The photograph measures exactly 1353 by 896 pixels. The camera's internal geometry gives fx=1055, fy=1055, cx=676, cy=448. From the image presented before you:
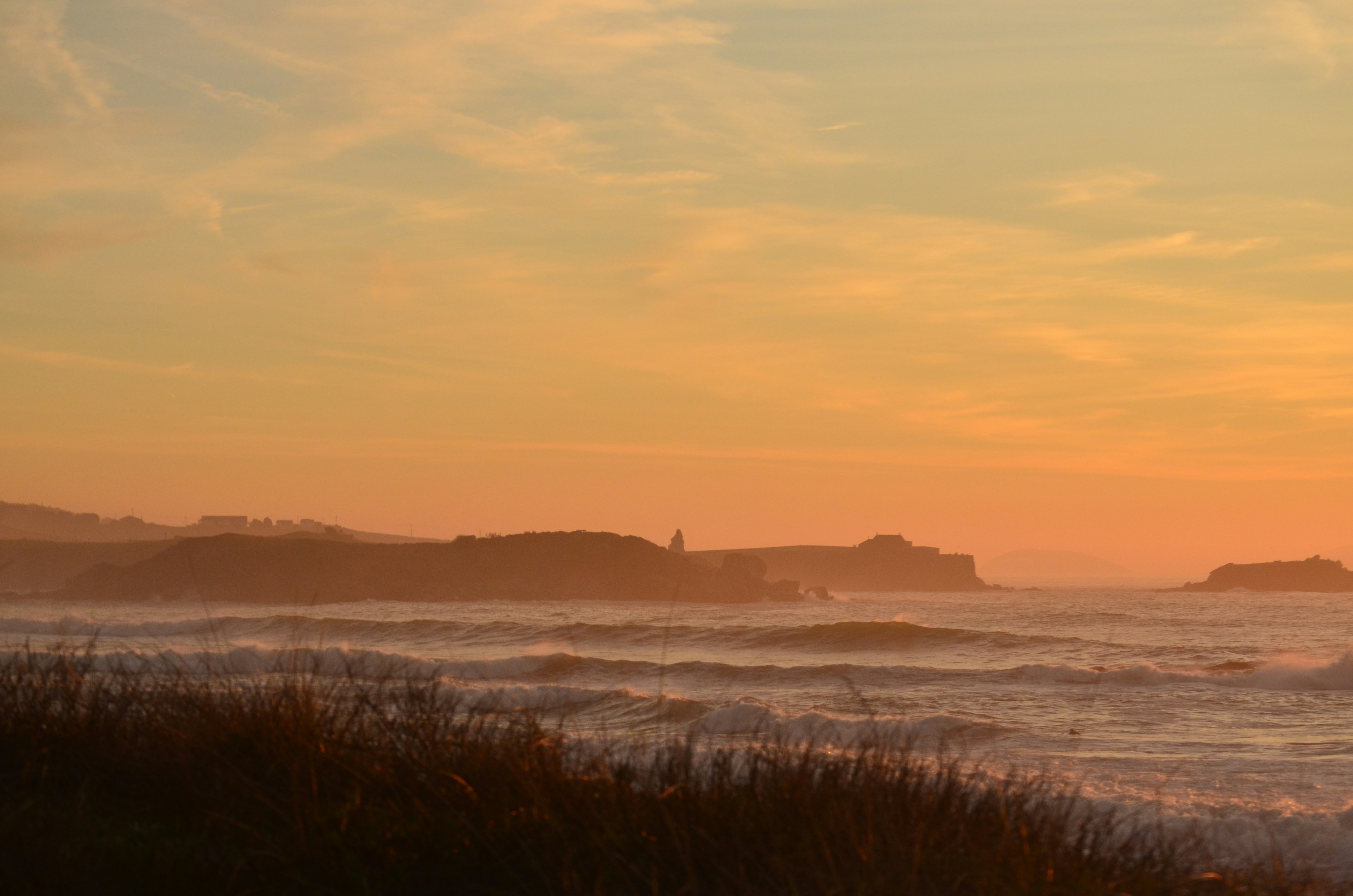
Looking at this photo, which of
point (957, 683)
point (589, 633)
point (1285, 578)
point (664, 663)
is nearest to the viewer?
point (664, 663)

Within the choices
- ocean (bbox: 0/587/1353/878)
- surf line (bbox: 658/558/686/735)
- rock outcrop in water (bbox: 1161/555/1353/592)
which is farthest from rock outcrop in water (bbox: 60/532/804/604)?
rock outcrop in water (bbox: 1161/555/1353/592)

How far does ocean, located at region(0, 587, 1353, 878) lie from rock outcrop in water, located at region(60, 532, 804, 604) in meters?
26.1

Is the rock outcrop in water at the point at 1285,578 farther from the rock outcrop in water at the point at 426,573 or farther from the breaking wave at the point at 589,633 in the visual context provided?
the breaking wave at the point at 589,633

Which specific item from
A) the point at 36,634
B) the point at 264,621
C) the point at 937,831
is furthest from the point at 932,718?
the point at 264,621

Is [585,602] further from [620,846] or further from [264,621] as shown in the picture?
[620,846]

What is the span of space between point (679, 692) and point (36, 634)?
66.1 ft

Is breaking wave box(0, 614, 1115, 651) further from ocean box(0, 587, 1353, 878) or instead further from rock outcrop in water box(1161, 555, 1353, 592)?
rock outcrop in water box(1161, 555, 1353, 592)

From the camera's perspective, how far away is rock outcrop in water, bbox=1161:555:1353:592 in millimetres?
124375

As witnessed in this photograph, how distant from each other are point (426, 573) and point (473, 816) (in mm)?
82207

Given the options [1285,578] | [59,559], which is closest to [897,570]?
[1285,578]

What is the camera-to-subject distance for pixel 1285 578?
12550 cm

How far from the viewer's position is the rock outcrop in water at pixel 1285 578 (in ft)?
408

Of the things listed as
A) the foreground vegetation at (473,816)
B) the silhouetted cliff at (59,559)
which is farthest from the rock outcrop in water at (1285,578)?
the foreground vegetation at (473,816)

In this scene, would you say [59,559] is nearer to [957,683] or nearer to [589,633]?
[589,633]
